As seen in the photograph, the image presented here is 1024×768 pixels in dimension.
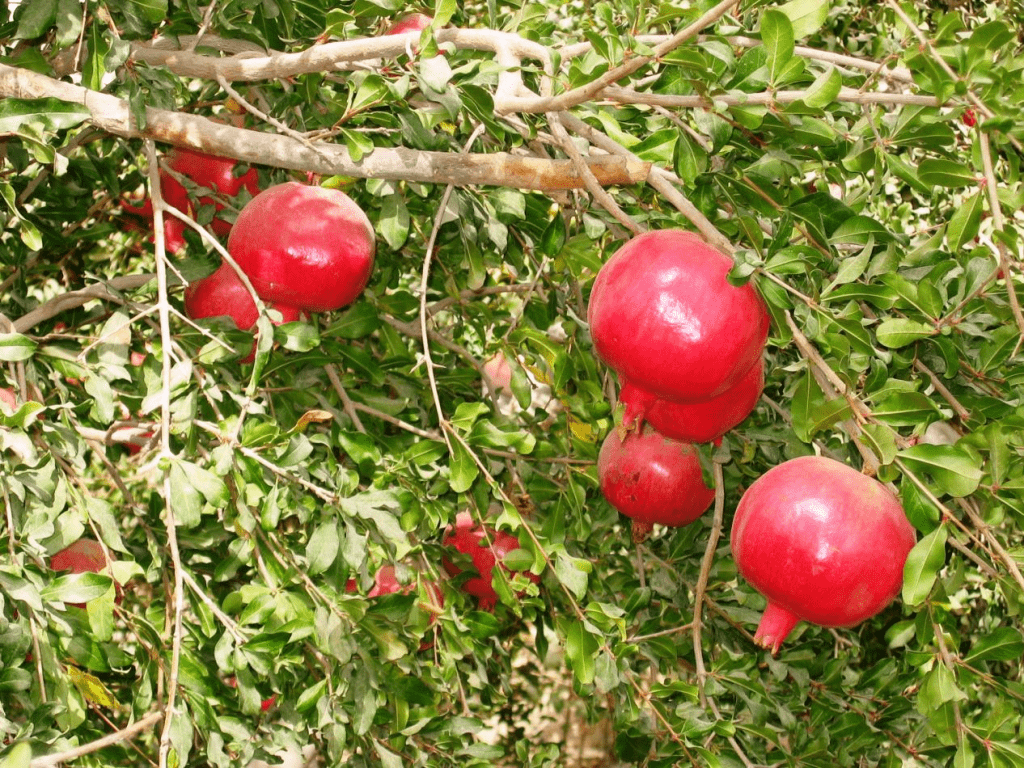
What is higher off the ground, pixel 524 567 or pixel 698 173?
pixel 698 173

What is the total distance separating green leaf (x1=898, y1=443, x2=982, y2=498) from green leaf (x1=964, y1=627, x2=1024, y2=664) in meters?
0.33

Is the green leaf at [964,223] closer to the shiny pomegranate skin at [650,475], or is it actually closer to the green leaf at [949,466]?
the green leaf at [949,466]

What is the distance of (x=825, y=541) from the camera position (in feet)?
3.75

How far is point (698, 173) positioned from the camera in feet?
4.19

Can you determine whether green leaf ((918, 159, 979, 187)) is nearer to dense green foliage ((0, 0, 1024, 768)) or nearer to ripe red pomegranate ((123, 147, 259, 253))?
dense green foliage ((0, 0, 1024, 768))

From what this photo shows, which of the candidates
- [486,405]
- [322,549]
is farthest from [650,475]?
[322,549]

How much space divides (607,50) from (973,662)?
37.8 inches

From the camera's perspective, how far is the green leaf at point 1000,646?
1321 millimetres

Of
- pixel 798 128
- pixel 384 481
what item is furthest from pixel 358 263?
pixel 798 128

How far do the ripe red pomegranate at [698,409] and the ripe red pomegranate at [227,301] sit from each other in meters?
0.56

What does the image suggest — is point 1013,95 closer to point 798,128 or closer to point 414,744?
point 798,128

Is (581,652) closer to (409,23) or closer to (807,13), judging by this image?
(807,13)

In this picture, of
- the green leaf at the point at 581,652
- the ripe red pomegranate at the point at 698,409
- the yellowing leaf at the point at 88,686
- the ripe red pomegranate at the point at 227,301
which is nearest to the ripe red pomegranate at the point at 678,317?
the ripe red pomegranate at the point at 698,409

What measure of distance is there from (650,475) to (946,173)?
69cm
